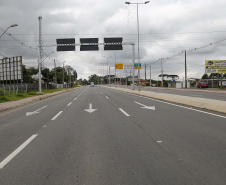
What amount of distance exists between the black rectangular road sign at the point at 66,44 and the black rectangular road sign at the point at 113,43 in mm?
4495

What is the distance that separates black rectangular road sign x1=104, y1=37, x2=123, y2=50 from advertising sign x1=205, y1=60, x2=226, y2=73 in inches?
1303

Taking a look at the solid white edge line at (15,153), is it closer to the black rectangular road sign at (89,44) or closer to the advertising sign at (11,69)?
the black rectangular road sign at (89,44)

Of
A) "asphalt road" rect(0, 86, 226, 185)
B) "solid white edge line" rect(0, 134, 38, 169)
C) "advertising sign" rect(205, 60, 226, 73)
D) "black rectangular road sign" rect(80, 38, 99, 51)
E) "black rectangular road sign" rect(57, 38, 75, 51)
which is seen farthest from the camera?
"advertising sign" rect(205, 60, 226, 73)

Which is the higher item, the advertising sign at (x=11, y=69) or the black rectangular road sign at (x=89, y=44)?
the black rectangular road sign at (x=89, y=44)

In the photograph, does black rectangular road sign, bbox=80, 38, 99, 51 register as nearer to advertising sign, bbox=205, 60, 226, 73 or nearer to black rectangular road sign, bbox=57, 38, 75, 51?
black rectangular road sign, bbox=57, 38, 75, 51

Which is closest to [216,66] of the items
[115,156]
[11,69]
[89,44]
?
[89,44]

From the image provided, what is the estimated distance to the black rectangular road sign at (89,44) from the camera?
27.6 m

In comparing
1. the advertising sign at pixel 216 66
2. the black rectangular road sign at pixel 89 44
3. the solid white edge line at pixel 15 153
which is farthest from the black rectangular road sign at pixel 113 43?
the advertising sign at pixel 216 66

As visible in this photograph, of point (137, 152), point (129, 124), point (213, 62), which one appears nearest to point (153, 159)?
point (137, 152)

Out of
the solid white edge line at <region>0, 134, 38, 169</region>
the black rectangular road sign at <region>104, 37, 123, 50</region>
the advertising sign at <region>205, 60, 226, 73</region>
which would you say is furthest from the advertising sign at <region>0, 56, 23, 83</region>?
the advertising sign at <region>205, 60, 226, 73</region>

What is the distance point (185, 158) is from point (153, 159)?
0.65 meters

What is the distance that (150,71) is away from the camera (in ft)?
283

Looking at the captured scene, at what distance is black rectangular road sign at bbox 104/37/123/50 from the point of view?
27.6 meters

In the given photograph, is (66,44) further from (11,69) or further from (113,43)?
(11,69)
